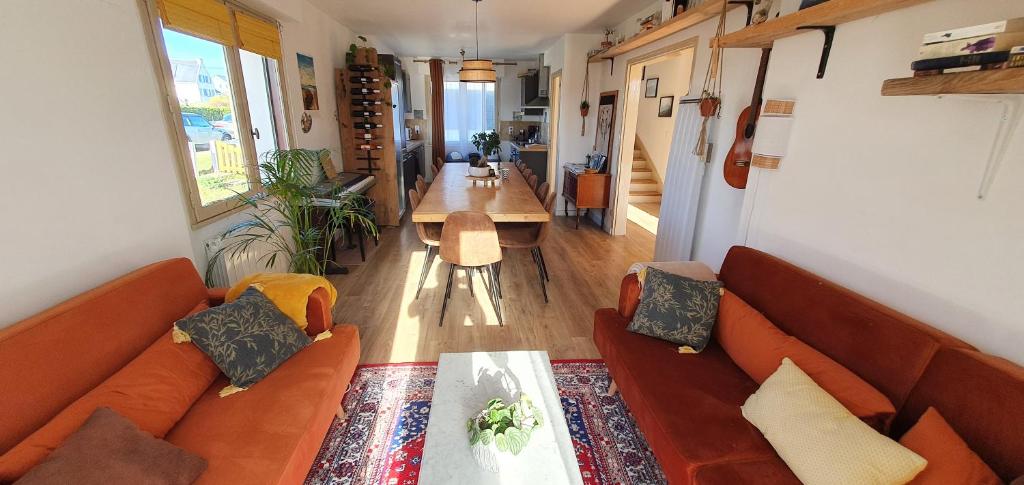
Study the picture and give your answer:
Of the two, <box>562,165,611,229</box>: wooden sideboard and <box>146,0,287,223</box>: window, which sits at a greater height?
<box>146,0,287,223</box>: window

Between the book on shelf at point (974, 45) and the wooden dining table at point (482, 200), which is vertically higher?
the book on shelf at point (974, 45)

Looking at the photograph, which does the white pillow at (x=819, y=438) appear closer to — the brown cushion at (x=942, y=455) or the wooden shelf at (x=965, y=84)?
the brown cushion at (x=942, y=455)

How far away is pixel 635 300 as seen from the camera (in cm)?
217

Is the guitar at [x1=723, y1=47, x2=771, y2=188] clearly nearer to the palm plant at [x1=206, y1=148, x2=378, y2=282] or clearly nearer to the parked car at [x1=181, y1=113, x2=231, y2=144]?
the palm plant at [x1=206, y1=148, x2=378, y2=282]

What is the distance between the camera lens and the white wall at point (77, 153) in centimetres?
143

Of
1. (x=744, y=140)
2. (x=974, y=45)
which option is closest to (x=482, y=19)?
(x=744, y=140)

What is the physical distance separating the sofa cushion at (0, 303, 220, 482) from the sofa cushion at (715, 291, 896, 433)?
91.9 inches

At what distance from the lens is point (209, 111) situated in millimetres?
2707

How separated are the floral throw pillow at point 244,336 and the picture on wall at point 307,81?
9.40ft

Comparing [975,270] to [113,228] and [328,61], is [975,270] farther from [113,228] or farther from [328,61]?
[328,61]

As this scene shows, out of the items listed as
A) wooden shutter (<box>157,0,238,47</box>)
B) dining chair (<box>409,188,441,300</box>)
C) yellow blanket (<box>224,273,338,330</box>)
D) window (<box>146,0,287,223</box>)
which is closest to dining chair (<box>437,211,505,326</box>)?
dining chair (<box>409,188,441,300</box>)

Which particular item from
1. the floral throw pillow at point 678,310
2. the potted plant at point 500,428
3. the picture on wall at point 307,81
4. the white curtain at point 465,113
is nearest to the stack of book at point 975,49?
the floral throw pillow at point 678,310

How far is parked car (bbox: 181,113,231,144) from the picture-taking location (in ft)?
7.98

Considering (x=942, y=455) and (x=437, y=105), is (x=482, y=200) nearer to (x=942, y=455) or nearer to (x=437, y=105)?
(x=942, y=455)
